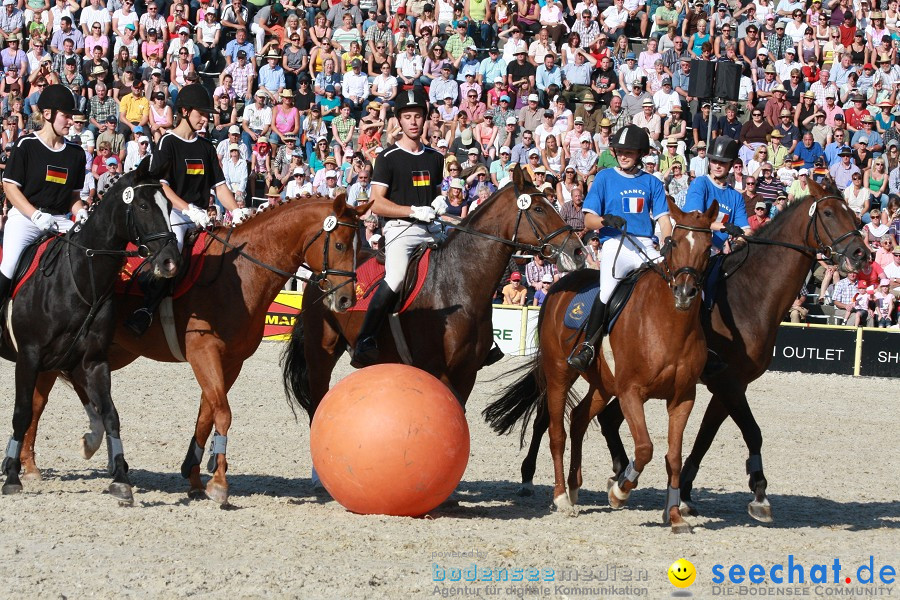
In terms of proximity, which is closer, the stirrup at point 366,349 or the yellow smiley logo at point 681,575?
the yellow smiley logo at point 681,575

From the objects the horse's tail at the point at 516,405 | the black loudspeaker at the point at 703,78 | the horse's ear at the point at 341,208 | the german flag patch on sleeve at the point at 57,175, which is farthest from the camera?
the black loudspeaker at the point at 703,78

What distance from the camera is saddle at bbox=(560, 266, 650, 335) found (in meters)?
9.44

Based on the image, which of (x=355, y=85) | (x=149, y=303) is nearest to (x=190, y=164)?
(x=149, y=303)

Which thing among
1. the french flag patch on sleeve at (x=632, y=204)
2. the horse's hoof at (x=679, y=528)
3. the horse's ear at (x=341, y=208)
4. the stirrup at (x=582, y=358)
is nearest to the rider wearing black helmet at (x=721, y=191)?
the french flag patch on sleeve at (x=632, y=204)

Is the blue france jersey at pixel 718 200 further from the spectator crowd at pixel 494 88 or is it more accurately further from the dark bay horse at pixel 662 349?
the spectator crowd at pixel 494 88

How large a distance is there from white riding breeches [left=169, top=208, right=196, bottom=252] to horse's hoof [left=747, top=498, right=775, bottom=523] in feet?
16.6

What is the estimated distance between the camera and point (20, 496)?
376 inches

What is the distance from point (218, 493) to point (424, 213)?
9.15 ft

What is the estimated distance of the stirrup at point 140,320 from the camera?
31.9 ft

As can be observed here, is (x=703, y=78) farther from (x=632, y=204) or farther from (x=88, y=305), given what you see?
(x=88, y=305)

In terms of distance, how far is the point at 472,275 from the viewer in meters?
10.1

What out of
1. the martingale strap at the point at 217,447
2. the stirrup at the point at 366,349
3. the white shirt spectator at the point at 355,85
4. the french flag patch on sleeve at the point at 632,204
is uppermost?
the white shirt spectator at the point at 355,85

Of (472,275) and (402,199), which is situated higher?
(402,199)

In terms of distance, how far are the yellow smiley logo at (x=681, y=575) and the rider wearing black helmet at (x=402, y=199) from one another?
12.3 ft
